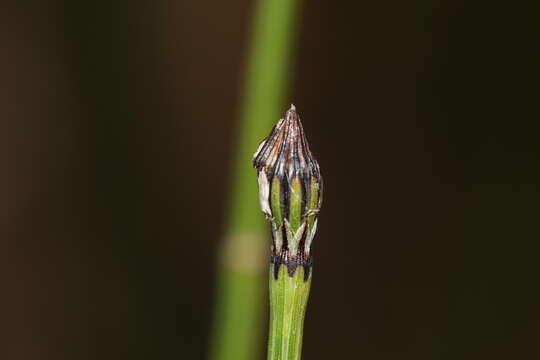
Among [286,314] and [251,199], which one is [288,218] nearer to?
[286,314]

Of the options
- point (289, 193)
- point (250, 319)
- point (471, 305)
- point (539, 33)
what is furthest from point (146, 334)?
point (289, 193)

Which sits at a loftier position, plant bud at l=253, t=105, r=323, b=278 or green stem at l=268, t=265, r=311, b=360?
plant bud at l=253, t=105, r=323, b=278

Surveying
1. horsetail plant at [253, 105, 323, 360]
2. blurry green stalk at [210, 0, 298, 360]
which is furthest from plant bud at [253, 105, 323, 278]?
blurry green stalk at [210, 0, 298, 360]

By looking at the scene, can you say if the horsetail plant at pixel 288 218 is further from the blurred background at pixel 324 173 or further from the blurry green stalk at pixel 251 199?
the blurred background at pixel 324 173

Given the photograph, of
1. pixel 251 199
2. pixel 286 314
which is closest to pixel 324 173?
pixel 251 199

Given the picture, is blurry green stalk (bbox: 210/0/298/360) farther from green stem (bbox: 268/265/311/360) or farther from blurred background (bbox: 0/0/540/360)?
blurred background (bbox: 0/0/540/360)

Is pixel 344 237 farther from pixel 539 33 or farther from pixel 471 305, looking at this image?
pixel 539 33
